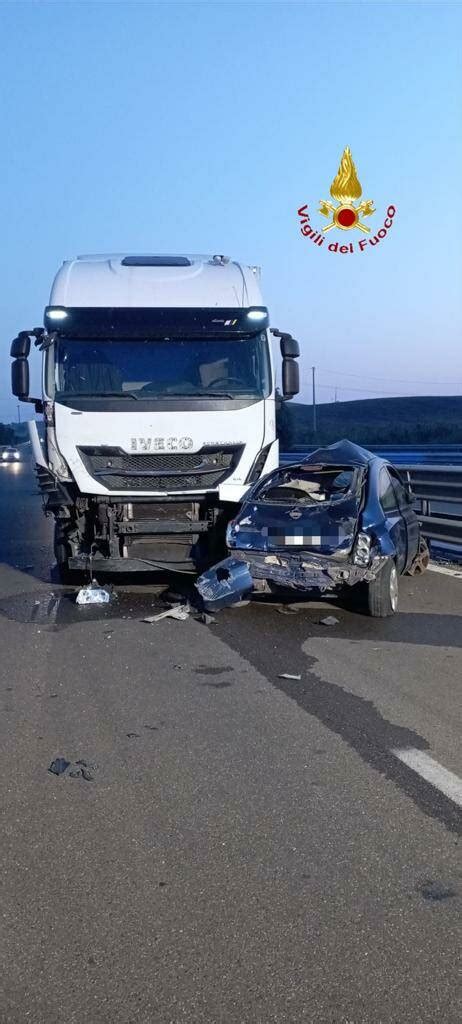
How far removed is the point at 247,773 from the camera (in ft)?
16.6

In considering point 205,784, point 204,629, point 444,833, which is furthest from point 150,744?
point 204,629

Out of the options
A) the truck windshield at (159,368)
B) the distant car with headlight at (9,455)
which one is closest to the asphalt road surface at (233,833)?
the truck windshield at (159,368)

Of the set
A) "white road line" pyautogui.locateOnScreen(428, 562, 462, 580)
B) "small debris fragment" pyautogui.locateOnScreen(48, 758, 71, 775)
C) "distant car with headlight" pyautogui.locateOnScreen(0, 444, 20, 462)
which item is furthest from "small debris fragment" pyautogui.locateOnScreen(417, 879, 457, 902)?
"distant car with headlight" pyautogui.locateOnScreen(0, 444, 20, 462)

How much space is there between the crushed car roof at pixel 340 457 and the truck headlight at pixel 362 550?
124 cm

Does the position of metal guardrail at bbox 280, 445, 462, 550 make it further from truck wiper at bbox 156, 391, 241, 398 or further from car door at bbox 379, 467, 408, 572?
car door at bbox 379, 467, 408, 572

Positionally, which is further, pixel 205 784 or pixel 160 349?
pixel 160 349

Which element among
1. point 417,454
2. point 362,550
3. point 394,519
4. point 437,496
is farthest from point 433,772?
point 417,454

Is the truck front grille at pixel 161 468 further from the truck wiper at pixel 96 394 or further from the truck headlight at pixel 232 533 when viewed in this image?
the truck headlight at pixel 232 533

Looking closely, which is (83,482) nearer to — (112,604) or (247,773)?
(112,604)

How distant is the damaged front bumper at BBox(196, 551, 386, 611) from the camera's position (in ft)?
28.8

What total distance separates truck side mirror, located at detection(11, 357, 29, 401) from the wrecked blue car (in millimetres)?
2777

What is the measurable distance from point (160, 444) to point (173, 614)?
199cm

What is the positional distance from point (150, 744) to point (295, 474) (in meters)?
4.88

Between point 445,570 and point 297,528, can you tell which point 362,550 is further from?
point 445,570
